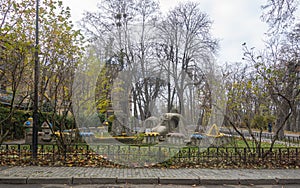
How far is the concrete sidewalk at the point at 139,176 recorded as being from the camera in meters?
6.64

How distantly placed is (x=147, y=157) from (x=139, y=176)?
1.69 metres

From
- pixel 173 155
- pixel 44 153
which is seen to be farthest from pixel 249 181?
pixel 44 153

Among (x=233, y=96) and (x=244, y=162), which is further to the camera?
(x=233, y=96)

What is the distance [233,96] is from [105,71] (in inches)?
307

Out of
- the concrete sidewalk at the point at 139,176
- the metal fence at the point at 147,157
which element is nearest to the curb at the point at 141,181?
the concrete sidewalk at the point at 139,176

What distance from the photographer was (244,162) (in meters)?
8.65

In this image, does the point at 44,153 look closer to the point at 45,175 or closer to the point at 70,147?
the point at 70,147

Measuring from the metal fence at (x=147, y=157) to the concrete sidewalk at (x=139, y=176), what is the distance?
2.33 ft

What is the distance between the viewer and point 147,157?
28.5ft

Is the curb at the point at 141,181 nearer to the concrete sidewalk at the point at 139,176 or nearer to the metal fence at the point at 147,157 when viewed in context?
the concrete sidewalk at the point at 139,176

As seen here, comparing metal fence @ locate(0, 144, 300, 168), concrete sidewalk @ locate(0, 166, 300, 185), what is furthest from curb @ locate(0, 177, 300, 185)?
metal fence @ locate(0, 144, 300, 168)

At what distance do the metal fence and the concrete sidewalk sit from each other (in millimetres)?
711

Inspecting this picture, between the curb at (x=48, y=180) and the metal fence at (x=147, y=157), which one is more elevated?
the metal fence at (x=147, y=157)

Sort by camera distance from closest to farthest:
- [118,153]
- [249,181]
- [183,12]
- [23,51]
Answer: [249,181], [23,51], [118,153], [183,12]
